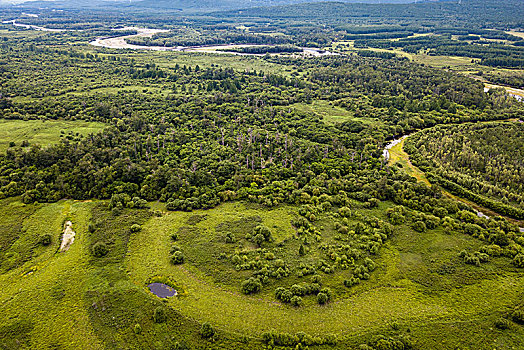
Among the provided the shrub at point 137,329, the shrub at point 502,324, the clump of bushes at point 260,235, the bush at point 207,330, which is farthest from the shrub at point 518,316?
the shrub at point 137,329

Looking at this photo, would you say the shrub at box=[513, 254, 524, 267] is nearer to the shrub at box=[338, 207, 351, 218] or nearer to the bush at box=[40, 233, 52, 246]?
the shrub at box=[338, 207, 351, 218]

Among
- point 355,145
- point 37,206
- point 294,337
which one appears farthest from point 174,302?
point 355,145

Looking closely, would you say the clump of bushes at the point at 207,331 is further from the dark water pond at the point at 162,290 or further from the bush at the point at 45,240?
the bush at the point at 45,240

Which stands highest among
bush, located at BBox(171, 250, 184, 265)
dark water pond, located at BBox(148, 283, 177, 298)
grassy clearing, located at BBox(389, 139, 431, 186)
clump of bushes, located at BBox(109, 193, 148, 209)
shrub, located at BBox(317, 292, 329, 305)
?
grassy clearing, located at BBox(389, 139, 431, 186)

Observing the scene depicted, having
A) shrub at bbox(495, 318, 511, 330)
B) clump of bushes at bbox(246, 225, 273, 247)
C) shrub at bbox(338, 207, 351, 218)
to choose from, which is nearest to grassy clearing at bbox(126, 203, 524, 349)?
shrub at bbox(495, 318, 511, 330)

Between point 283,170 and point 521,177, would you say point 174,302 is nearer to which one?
point 283,170
